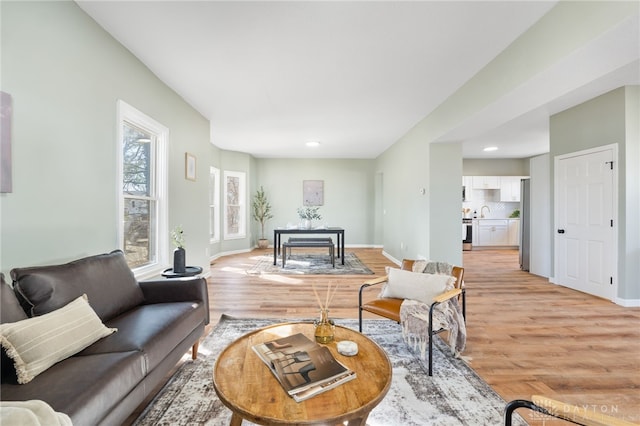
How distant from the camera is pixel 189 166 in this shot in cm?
398

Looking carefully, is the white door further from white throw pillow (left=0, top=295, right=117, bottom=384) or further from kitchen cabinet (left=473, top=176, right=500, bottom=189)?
white throw pillow (left=0, top=295, right=117, bottom=384)

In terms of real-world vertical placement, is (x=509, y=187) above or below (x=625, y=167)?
above

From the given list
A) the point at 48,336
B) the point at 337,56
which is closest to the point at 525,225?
the point at 337,56

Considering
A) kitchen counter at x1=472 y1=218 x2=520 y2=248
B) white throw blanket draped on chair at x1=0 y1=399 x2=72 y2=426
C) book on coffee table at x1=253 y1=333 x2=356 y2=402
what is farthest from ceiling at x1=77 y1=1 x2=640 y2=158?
kitchen counter at x1=472 y1=218 x2=520 y2=248

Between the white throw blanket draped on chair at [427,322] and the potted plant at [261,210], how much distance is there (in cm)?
600

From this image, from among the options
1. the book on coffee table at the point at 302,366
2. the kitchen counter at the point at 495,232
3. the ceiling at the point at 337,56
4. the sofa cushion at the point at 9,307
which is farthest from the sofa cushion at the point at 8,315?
the kitchen counter at the point at 495,232

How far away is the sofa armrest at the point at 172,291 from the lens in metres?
2.20

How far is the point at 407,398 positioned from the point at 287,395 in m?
0.98

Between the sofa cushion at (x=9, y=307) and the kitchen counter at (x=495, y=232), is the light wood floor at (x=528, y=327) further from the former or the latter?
the kitchen counter at (x=495, y=232)

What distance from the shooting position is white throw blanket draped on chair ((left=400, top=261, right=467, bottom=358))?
2.08 meters

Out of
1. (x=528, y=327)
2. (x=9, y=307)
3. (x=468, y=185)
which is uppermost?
(x=468, y=185)

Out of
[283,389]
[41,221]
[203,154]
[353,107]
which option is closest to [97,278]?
[41,221]

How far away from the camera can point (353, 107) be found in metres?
4.09

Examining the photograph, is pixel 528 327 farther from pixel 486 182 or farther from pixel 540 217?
pixel 486 182
